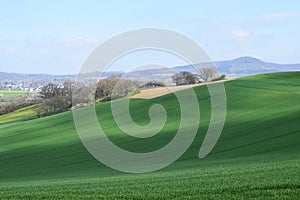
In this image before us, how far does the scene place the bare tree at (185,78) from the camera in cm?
8012

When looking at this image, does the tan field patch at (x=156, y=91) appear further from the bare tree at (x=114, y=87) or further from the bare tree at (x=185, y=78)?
the bare tree at (x=185, y=78)

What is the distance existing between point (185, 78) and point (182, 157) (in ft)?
170

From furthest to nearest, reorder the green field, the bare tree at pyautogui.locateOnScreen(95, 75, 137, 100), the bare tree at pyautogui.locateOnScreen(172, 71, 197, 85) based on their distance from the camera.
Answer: the bare tree at pyautogui.locateOnScreen(172, 71, 197, 85) → the bare tree at pyautogui.locateOnScreen(95, 75, 137, 100) → the green field

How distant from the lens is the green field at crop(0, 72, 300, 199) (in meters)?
13.6

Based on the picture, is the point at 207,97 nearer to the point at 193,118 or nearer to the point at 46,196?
the point at 193,118

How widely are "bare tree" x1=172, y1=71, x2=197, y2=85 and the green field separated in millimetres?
13181

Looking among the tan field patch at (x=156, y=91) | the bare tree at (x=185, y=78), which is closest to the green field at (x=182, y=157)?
the tan field patch at (x=156, y=91)

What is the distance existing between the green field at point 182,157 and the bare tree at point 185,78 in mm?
13181

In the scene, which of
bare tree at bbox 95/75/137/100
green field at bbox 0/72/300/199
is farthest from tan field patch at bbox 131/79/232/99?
green field at bbox 0/72/300/199

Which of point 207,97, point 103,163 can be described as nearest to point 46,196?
point 103,163

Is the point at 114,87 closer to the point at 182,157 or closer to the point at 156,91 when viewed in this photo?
the point at 156,91

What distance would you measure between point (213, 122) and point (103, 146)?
12.2 meters

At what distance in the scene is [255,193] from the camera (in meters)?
11.8

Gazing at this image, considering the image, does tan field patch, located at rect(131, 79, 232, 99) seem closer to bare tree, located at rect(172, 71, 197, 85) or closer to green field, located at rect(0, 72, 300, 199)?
green field, located at rect(0, 72, 300, 199)
